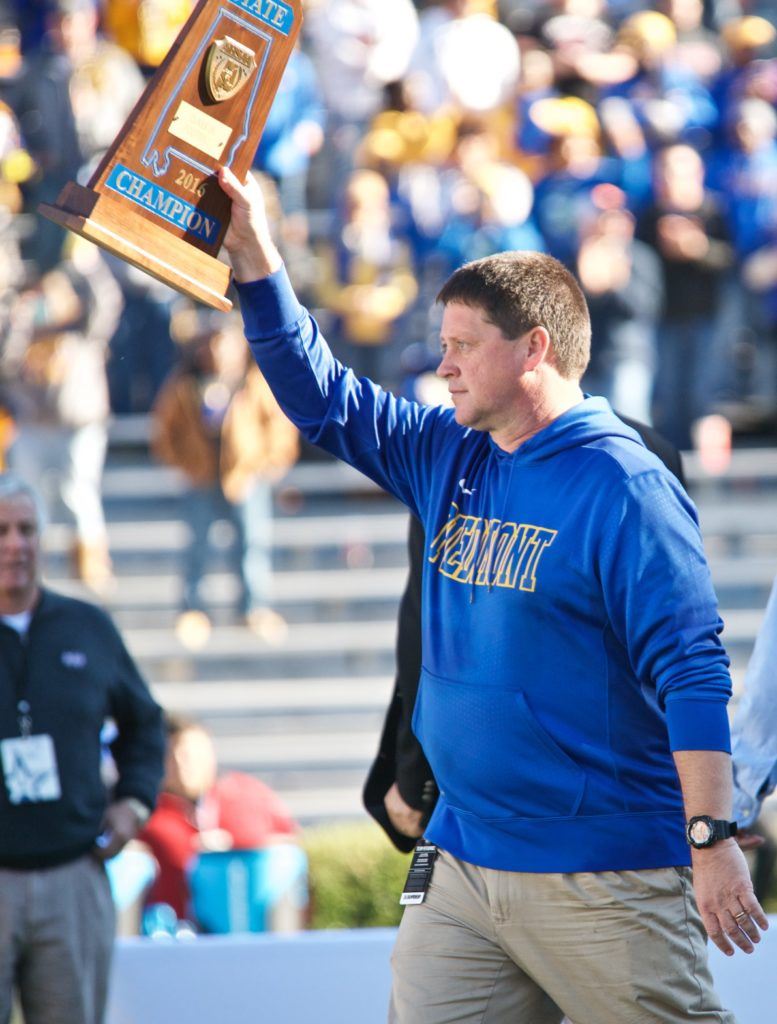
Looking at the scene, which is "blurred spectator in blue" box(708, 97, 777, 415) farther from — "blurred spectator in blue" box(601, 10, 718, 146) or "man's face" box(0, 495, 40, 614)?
"man's face" box(0, 495, 40, 614)

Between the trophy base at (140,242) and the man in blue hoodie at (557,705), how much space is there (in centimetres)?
8

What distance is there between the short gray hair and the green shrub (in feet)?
8.80

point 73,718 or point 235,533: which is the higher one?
point 235,533

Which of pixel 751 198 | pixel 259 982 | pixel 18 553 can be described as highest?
pixel 751 198

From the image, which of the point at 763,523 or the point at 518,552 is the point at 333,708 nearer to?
the point at 763,523

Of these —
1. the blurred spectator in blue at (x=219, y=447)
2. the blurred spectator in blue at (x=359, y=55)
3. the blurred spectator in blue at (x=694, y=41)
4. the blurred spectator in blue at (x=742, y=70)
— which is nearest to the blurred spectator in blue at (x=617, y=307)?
the blurred spectator in blue at (x=742, y=70)

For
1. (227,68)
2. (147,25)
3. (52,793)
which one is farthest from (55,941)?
(147,25)

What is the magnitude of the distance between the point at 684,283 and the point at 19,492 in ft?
17.1

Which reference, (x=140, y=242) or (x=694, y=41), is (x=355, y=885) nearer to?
(x=140, y=242)

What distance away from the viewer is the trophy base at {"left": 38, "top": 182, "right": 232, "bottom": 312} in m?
2.77

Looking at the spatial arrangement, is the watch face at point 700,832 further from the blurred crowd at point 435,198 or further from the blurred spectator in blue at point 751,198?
the blurred spectator in blue at point 751,198

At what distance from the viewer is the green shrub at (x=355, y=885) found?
645cm

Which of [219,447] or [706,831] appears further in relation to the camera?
[219,447]

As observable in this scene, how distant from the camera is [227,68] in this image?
2891mm
